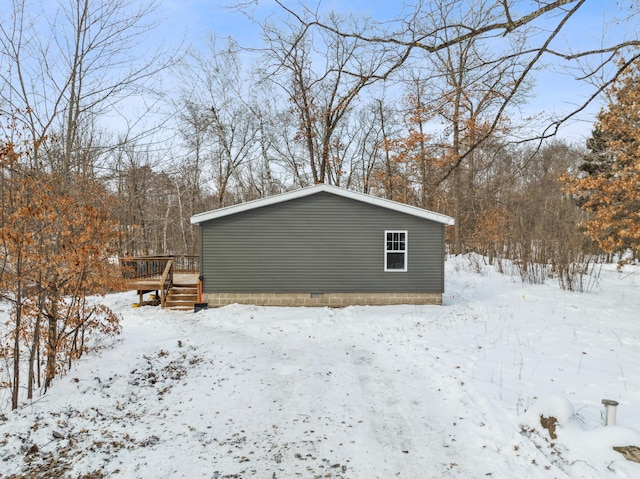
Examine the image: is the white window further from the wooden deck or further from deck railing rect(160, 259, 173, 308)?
deck railing rect(160, 259, 173, 308)

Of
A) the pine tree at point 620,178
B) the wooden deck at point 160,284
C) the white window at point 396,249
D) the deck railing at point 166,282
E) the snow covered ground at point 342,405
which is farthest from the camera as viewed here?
the wooden deck at point 160,284

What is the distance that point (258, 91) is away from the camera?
77.2 feet

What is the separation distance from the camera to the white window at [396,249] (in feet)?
38.7

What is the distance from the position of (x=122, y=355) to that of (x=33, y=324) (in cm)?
150

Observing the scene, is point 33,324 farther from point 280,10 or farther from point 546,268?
point 546,268

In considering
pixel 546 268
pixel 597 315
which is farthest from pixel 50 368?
pixel 546 268

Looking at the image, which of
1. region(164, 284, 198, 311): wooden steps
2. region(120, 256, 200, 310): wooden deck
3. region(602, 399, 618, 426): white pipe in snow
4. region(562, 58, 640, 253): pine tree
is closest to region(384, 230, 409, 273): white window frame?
region(562, 58, 640, 253): pine tree

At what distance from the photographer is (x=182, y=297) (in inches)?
486

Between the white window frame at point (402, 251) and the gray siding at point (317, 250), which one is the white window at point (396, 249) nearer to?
the white window frame at point (402, 251)

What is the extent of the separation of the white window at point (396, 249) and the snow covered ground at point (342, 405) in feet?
11.1

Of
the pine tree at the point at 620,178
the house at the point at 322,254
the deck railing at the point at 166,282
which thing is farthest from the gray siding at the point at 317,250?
the pine tree at the point at 620,178

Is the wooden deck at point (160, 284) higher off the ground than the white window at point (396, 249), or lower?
lower

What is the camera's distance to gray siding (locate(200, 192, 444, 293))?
11648mm

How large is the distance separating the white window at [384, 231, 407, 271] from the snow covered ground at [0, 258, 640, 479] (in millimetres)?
3397
